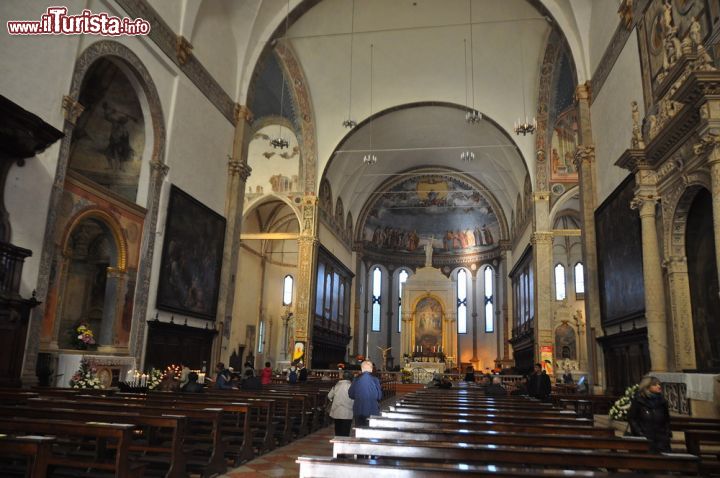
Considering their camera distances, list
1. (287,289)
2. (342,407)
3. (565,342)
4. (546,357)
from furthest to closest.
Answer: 1. (287,289)
2. (565,342)
3. (546,357)
4. (342,407)

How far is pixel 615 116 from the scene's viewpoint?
13.1 metres

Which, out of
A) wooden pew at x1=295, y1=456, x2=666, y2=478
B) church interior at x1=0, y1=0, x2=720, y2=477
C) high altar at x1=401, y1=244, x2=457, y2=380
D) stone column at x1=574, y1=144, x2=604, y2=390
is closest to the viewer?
wooden pew at x1=295, y1=456, x2=666, y2=478

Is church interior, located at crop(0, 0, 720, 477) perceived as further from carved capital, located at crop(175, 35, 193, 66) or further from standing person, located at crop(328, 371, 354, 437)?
standing person, located at crop(328, 371, 354, 437)

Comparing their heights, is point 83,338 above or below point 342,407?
above

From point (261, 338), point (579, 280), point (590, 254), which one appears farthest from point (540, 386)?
point (261, 338)

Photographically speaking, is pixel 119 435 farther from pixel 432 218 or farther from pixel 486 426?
pixel 432 218

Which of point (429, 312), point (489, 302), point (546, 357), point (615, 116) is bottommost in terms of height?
point (546, 357)

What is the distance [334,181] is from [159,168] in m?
15.6

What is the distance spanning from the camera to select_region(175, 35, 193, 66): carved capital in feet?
45.7

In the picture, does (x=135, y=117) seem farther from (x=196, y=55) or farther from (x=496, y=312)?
(x=496, y=312)

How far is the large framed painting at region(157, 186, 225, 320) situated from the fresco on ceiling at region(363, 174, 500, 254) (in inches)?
736

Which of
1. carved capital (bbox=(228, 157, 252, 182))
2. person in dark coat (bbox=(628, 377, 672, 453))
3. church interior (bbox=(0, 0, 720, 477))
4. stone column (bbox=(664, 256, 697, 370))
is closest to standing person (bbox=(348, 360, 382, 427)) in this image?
church interior (bbox=(0, 0, 720, 477))

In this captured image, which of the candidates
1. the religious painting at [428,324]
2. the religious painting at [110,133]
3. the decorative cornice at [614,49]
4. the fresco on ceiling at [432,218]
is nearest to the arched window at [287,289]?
the fresco on ceiling at [432,218]

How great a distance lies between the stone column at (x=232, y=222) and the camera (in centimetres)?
1606
